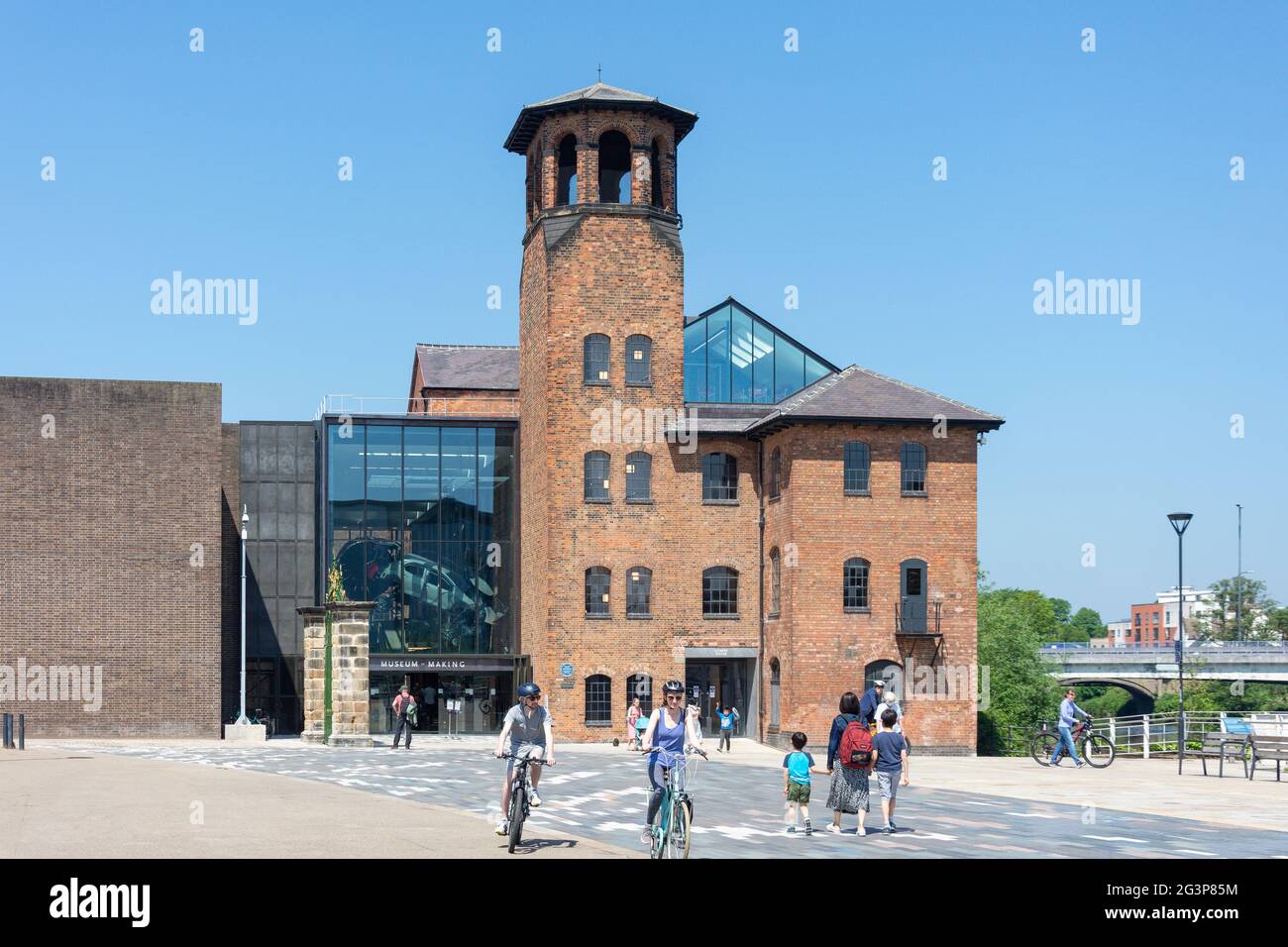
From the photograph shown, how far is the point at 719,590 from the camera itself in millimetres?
46594

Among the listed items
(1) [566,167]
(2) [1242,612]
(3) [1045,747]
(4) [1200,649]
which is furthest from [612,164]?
(2) [1242,612]

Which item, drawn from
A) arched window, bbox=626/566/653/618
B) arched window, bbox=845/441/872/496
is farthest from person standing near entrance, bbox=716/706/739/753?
arched window, bbox=845/441/872/496

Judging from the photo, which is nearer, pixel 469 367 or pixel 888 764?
pixel 888 764

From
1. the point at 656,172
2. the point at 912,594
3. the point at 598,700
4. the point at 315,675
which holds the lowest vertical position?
the point at 598,700

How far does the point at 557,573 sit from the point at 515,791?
96.8 ft

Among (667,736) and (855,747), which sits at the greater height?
(667,736)

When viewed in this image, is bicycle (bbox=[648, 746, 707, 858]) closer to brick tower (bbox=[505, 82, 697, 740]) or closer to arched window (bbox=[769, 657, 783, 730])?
arched window (bbox=[769, 657, 783, 730])

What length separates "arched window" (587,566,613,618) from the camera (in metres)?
45.7

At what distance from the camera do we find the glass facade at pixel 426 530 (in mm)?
49500

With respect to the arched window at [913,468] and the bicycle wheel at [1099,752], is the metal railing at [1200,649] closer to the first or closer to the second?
the arched window at [913,468]

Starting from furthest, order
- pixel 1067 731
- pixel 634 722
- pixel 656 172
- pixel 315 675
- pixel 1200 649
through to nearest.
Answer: pixel 1200 649 < pixel 656 172 < pixel 315 675 < pixel 634 722 < pixel 1067 731

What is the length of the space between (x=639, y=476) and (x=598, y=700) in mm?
6579

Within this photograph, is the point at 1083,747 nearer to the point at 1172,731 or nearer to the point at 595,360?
the point at 1172,731

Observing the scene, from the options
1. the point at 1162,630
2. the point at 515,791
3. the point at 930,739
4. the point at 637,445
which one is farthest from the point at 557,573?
the point at 1162,630
